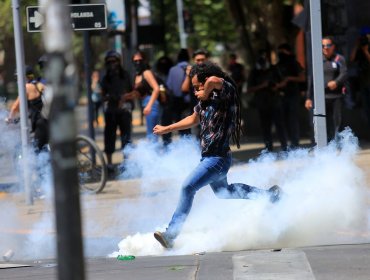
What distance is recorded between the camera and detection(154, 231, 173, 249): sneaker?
8008mm

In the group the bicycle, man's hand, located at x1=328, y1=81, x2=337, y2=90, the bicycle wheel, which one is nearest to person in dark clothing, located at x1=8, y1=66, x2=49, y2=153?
the bicycle

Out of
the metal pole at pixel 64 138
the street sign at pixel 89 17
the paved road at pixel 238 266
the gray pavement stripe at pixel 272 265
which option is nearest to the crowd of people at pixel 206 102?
the paved road at pixel 238 266

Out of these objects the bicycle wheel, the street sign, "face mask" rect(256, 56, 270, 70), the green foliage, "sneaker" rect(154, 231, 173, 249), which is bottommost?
"sneaker" rect(154, 231, 173, 249)

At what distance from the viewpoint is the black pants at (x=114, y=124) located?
44.6ft

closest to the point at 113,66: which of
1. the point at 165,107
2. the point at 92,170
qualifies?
→ the point at 165,107

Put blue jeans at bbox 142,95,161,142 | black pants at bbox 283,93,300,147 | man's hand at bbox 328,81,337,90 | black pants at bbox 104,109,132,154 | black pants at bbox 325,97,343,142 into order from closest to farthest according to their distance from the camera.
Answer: man's hand at bbox 328,81,337,90
black pants at bbox 325,97,343,142
blue jeans at bbox 142,95,161,142
black pants at bbox 104,109,132,154
black pants at bbox 283,93,300,147

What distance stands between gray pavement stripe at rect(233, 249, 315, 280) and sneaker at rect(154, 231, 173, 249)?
1.99 feet

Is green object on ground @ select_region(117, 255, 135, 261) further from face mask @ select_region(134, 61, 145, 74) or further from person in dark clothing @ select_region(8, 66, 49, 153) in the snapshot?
face mask @ select_region(134, 61, 145, 74)

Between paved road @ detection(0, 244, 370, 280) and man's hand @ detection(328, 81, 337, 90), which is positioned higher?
man's hand @ detection(328, 81, 337, 90)

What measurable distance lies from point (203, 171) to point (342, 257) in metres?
1.36

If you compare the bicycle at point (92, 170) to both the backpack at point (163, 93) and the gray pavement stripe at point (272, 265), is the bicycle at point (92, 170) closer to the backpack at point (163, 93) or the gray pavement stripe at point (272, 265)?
the backpack at point (163, 93)

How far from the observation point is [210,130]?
7.93m

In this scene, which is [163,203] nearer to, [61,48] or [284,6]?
[61,48]

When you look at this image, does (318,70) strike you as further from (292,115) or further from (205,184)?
(292,115)
